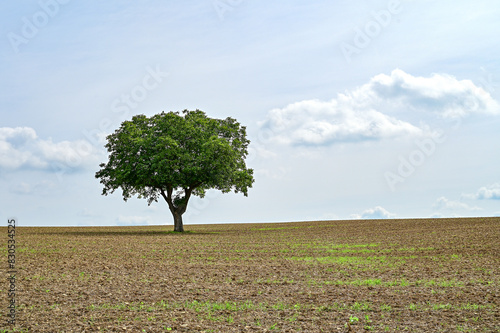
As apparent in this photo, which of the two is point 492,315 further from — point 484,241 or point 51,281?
point 484,241

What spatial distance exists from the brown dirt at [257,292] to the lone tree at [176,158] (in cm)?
2309

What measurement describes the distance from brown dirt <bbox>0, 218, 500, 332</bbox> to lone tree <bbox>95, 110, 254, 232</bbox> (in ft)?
75.8

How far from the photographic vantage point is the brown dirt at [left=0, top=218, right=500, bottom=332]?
12336mm

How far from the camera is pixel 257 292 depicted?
54.2 feet

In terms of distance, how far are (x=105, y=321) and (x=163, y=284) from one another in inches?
222

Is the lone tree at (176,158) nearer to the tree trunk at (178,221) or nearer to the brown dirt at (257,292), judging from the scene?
the tree trunk at (178,221)

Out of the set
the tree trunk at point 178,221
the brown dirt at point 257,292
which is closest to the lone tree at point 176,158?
the tree trunk at point 178,221

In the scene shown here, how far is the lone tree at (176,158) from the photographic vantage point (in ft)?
170

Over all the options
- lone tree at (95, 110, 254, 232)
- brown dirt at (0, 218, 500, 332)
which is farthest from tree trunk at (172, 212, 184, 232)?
brown dirt at (0, 218, 500, 332)

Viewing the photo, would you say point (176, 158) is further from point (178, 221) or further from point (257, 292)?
point (257, 292)

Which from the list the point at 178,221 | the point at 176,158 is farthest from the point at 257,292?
the point at 178,221

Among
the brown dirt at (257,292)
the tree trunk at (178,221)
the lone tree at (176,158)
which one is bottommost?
the brown dirt at (257,292)

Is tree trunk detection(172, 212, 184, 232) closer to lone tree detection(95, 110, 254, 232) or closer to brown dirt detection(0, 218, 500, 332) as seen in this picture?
lone tree detection(95, 110, 254, 232)

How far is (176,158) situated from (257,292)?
37.3 m
